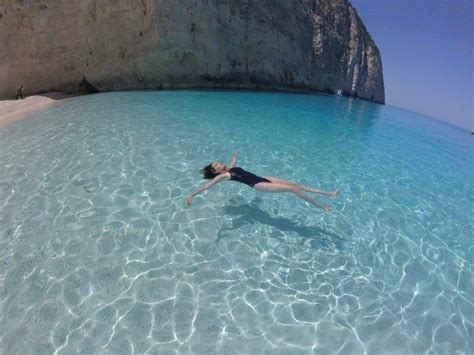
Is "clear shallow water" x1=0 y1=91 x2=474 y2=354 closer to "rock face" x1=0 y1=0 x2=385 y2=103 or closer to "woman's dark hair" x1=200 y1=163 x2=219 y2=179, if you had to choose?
"woman's dark hair" x1=200 y1=163 x2=219 y2=179

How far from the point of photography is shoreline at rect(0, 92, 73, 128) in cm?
1218

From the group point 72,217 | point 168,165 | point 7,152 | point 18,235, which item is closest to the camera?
point 18,235

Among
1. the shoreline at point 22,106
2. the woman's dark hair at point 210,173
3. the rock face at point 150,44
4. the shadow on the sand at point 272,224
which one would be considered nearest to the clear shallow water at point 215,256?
the shadow on the sand at point 272,224

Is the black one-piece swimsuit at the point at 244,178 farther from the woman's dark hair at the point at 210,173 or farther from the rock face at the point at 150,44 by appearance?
the rock face at the point at 150,44

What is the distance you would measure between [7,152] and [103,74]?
12.0 metres

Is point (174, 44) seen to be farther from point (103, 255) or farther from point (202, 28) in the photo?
point (103, 255)

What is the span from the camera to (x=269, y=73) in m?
26.8

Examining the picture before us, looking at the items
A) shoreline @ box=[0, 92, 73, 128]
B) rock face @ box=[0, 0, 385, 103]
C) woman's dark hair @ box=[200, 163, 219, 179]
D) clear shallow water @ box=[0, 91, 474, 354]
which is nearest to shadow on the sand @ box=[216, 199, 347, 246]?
clear shallow water @ box=[0, 91, 474, 354]

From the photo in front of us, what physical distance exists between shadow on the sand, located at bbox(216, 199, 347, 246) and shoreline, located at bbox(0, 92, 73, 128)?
9975mm

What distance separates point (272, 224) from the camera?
19.5 feet

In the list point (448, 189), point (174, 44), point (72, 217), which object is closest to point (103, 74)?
point (174, 44)

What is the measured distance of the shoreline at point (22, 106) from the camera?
1218cm

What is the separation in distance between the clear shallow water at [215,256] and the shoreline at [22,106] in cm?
321

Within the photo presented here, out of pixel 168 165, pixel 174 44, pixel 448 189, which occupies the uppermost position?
pixel 174 44
